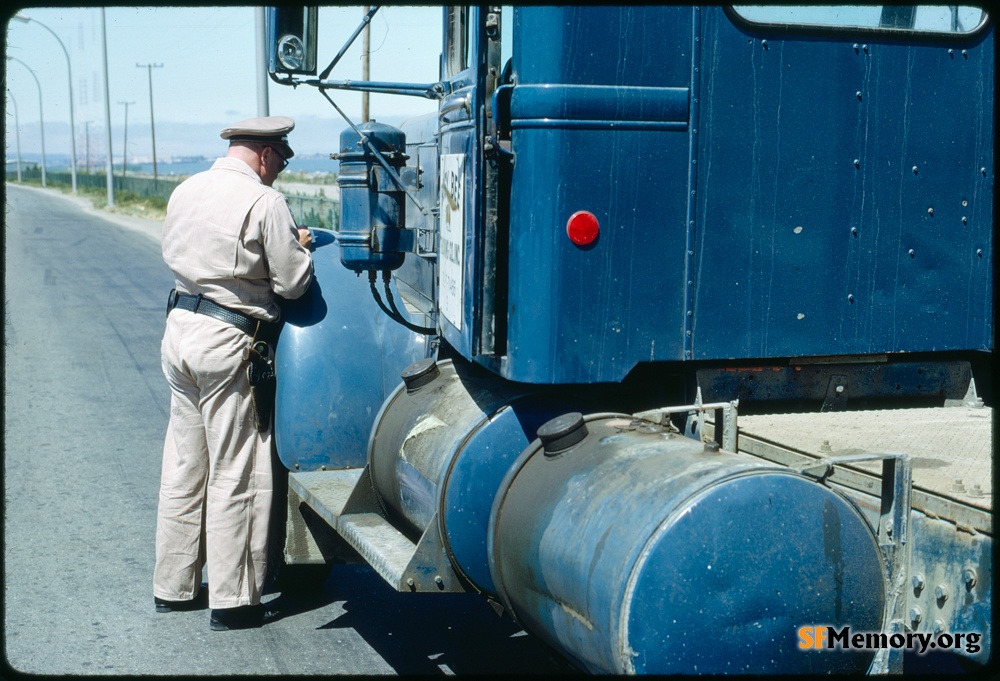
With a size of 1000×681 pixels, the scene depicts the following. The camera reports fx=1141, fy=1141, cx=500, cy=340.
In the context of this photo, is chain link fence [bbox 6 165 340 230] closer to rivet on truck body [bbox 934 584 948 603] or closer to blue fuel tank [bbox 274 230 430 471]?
blue fuel tank [bbox 274 230 430 471]

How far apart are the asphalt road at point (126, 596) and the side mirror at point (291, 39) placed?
2.10m

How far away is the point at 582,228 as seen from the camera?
3.19m

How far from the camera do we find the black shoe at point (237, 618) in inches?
184

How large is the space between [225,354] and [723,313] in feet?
6.87

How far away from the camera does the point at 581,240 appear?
3.19 m

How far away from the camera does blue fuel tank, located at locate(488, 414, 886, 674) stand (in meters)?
2.54

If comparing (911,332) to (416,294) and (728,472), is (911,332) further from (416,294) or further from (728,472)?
(416,294)

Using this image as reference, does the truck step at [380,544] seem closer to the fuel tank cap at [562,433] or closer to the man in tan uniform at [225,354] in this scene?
the fuel tank cap at [562,433]

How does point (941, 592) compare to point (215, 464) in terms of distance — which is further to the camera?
point (215, 464)

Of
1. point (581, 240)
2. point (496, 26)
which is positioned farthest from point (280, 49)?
point (581, 240)

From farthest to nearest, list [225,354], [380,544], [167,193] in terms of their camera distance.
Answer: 1. [167,193]
2. [225,354]
3. [380,544]

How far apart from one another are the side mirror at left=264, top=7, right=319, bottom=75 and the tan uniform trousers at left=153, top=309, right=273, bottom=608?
1120mm

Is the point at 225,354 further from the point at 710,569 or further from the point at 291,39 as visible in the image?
the point at 710,569

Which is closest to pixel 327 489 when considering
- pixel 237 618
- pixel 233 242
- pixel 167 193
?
pixel 237 618
